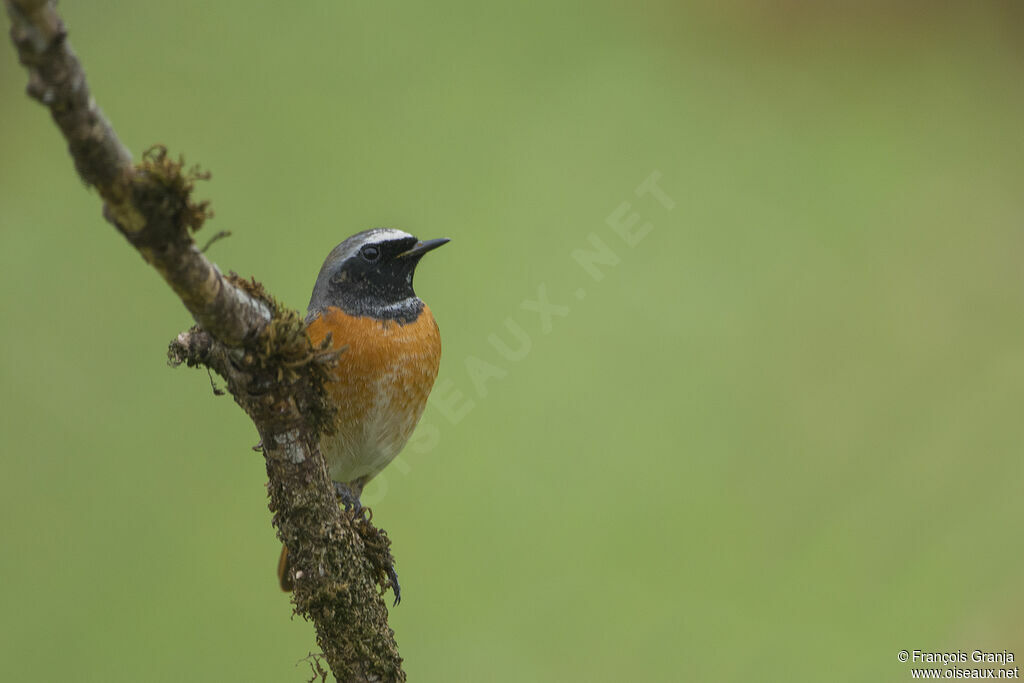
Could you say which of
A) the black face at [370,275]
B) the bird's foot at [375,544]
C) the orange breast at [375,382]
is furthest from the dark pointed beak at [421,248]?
the bird's foot at [375,544]

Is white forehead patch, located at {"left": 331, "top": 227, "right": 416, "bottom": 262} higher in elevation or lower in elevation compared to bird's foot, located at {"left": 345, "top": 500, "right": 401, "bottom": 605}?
higher

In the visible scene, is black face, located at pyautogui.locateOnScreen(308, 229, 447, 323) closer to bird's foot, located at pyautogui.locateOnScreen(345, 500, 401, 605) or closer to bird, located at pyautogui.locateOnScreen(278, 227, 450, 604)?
bird, located at pyautogui.locateOnScreen(278, 227, 450, 604)

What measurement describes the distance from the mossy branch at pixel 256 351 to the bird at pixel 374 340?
835 mm

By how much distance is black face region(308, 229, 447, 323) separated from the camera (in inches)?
179

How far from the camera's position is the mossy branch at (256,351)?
2.05 metres

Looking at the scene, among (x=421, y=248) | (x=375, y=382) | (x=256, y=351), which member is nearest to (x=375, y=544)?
(x=375, y=382)

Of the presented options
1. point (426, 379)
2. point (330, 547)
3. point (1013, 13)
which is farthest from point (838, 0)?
point (330, 547)

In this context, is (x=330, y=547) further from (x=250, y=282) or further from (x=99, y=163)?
(x=99, y=163)

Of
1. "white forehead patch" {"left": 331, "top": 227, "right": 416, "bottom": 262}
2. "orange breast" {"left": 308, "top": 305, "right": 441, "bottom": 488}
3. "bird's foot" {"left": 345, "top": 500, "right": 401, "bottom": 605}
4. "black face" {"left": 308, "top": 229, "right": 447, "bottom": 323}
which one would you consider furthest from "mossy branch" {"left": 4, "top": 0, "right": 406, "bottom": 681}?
"white forehead patch" {"left": 331, "top": 227, "right": 416, "bottom": 262}

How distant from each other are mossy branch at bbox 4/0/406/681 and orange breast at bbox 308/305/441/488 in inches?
32.4

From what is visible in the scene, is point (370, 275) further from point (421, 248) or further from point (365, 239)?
point (421, 248)

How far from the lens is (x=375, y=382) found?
4.44 m

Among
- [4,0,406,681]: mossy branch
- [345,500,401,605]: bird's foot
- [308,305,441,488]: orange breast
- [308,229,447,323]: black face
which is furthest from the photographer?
[308,229,447,323]: black face

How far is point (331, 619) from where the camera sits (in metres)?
3.41
